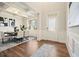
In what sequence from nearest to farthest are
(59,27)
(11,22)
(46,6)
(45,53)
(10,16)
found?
(45,53)
(10,16)
(11,22)
(59,27)
(46,6)

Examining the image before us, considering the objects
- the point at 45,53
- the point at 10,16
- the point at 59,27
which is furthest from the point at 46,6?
the point at 45,53

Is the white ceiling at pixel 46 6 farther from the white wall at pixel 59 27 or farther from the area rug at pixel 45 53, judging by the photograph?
the area rug at pixel 45 53

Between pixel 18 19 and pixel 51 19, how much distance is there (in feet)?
6.69

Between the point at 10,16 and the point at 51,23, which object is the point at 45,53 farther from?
the point at 51,23

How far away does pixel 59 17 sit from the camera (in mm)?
4891

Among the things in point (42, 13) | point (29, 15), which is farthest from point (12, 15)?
point (42, 13)

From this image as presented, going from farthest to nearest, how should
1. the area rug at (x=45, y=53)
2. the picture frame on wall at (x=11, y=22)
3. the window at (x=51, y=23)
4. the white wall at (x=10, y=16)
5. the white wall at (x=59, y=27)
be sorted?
the window at (x=51, y=23) → the white wall at (x=59, y=27) → the picture frame on wall at (x=11, y=22) → the white wall at (x=10, y=16) → the area rug at (x=45, y=53)

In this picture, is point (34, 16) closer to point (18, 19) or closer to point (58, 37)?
point (18, 19)

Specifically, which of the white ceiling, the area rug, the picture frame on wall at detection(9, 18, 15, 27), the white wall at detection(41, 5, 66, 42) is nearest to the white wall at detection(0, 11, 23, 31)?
the picture frame on wall at detection(9, 18, 15, 27)

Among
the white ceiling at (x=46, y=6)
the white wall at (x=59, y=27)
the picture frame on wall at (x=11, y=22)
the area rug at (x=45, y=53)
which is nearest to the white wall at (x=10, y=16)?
the picture frame on wall at (x=11, y=22)

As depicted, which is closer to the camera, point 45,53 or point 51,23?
point 45,53

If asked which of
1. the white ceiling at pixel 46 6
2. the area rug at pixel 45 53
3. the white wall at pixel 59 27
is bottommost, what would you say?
the area rug at pixel 45 53

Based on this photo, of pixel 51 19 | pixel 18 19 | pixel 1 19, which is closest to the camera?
pixel 1 19

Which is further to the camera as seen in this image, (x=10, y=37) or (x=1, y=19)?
(x=10, y=37)
